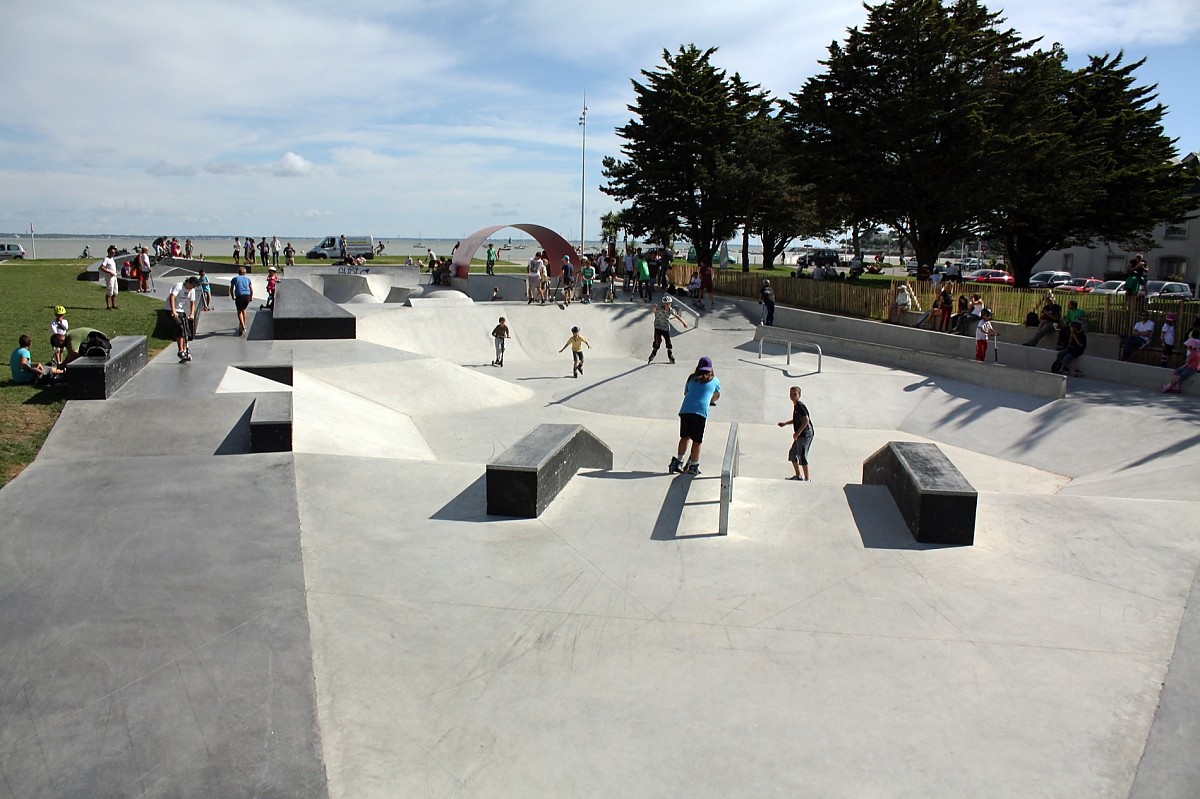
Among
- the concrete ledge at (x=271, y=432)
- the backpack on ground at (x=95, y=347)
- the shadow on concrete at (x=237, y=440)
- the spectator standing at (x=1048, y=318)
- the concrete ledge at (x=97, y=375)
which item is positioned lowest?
the shadow on concrete at (x=237, y=440)

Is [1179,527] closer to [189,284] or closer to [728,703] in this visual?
[728,703]

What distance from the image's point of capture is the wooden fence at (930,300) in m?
17.4

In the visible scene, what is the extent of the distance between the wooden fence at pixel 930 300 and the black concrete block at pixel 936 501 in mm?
12627

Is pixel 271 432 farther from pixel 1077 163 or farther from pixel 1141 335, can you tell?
pixel 1077 163

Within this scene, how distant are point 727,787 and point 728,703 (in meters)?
0.65

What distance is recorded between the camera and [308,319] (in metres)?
17.9

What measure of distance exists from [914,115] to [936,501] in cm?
2387

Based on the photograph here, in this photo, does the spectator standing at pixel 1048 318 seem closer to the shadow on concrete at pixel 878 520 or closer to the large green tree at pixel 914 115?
the large green tree at pixel 914 115

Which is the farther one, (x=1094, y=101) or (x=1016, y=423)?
(x=1094, y=101)

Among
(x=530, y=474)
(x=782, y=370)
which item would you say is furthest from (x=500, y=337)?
(x=530, y=474)

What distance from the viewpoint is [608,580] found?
18.6 feet

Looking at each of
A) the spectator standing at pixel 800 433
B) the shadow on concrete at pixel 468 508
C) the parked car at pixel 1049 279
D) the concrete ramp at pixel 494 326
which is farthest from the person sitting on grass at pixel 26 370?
the parked car at pixel 1049 279

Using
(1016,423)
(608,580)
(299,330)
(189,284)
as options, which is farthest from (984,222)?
(608,580)

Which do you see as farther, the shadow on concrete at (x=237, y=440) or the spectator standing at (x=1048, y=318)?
the spectator standing at (x=1048, y=318)
